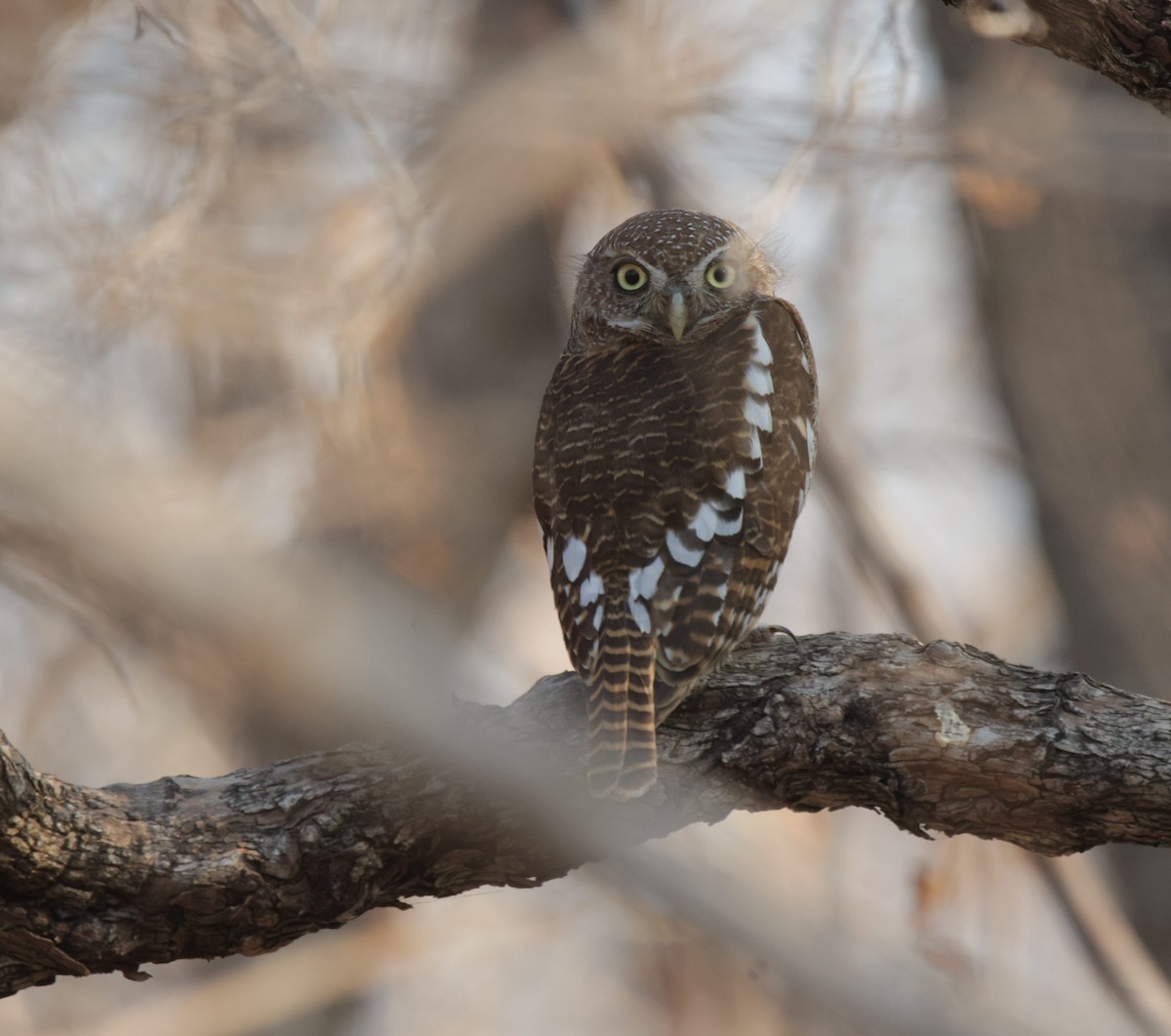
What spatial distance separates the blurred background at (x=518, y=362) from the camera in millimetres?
5945

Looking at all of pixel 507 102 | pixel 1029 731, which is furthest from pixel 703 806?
pixel 507 102

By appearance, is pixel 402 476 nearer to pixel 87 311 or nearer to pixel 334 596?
pixel 87 311

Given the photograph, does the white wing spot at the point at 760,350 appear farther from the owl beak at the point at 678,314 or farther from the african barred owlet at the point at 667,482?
the owl beak at the point at 678,314

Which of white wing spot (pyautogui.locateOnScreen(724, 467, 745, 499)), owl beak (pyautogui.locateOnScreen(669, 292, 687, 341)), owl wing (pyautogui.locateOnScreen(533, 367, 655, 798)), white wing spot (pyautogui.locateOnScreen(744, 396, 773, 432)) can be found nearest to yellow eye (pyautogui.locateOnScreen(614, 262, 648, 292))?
owl beak (pyautogui.locateOnScreen(669, 292, 687, 341))

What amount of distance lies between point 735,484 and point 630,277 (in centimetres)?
139

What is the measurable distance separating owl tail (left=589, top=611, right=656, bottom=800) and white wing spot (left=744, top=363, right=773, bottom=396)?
106cm

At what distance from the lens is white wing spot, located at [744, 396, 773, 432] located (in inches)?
183

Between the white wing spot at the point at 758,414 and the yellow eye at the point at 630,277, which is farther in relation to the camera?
the yellow eye at the point at 630,277

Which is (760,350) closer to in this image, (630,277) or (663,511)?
(630,277)

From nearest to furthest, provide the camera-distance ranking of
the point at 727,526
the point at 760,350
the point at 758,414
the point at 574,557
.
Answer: the point at 727,526 → the point at 574,557 → the point at 758,414 → the point at 760,350

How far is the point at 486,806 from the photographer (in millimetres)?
3486

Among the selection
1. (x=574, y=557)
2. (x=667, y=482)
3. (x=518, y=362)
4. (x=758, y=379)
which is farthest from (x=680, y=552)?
(x=518, y=362)

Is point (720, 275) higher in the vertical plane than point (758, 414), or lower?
higher

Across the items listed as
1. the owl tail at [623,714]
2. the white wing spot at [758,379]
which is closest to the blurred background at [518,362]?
the owl tail at [623,714]
